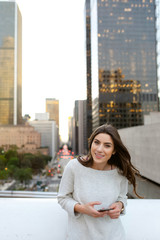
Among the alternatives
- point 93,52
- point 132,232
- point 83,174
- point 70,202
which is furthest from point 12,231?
point 93,52

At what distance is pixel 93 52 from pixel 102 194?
54.5 metres

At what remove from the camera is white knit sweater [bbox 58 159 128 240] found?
112cm

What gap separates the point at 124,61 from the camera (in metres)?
48.0

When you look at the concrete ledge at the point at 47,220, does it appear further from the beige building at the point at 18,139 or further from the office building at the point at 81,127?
the office building at the point at 81,127

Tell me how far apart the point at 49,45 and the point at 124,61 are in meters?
30.1

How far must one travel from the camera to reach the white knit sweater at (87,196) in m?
1.12

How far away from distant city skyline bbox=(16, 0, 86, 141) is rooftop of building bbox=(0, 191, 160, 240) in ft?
23.0

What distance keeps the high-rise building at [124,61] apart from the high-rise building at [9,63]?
28.3 m

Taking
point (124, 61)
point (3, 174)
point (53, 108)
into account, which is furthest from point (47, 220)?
point (53, 108)

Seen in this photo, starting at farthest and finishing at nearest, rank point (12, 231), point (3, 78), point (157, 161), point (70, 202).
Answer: point (3, 78), point (157, 161), point (12, 231), point (70, 202)

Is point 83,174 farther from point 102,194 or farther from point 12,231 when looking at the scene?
point 12,231

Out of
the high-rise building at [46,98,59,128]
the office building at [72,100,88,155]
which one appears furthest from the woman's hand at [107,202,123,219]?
the high-rise building at [46,98,59,128]

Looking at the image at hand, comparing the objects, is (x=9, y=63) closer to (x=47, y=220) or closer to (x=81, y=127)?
(x=81, y=127)

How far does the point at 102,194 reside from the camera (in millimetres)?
1137
